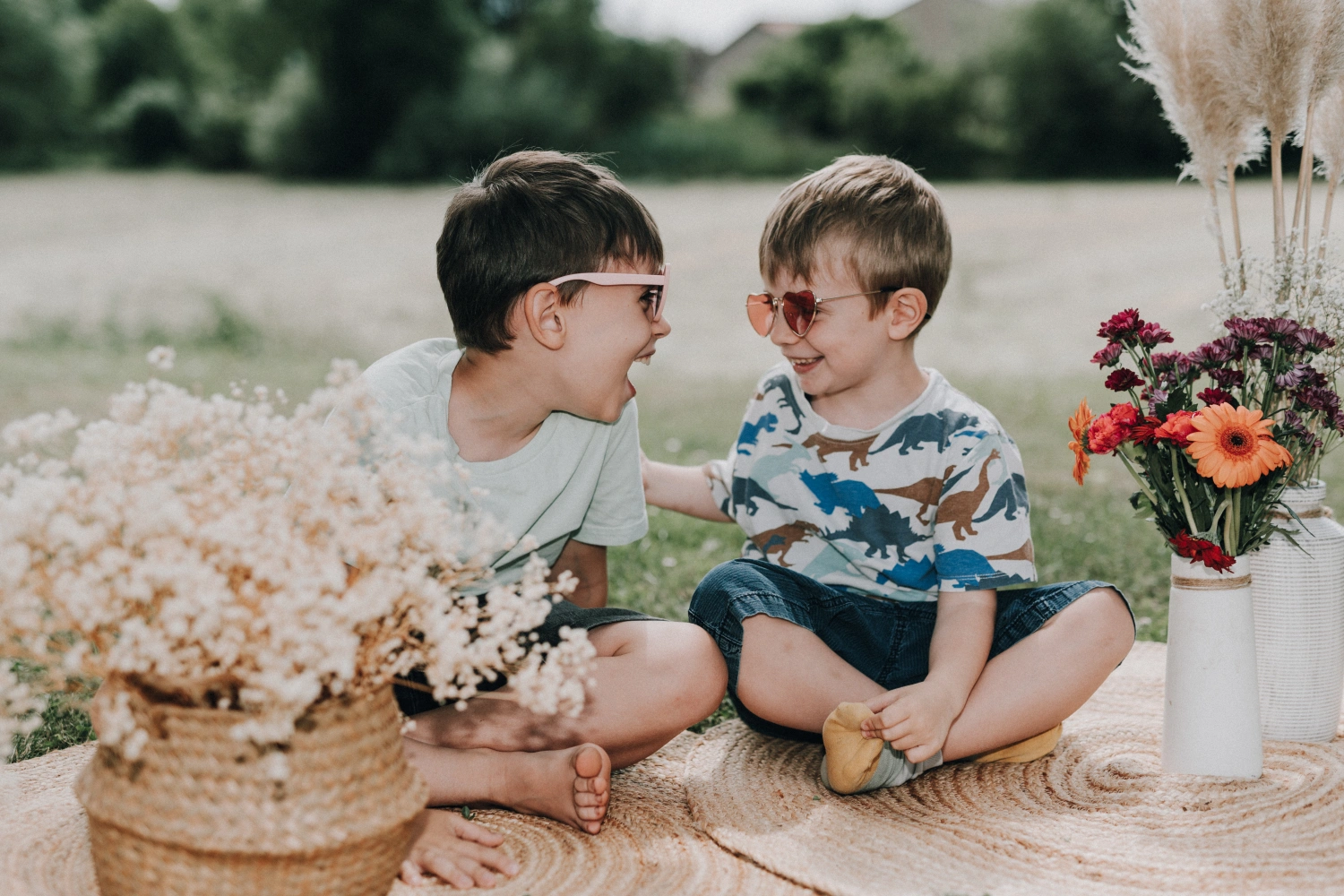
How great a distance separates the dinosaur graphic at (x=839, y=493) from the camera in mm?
2815

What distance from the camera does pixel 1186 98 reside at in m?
3.11

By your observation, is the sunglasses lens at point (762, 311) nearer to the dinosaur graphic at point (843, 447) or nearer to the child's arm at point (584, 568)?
the dinosaur graphic at point (843, 447)

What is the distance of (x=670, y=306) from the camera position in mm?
13438

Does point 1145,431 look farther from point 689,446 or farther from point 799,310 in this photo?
point 689,446

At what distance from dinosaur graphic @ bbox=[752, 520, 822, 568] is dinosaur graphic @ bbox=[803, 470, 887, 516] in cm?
8

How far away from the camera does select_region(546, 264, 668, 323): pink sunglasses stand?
266 cm

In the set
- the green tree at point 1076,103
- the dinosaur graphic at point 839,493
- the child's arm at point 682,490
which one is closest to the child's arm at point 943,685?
the dinosaur graphic at point 839,493

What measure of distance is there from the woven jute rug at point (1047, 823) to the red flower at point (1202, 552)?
0.47m

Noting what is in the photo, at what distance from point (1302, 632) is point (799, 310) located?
1397 millimetres

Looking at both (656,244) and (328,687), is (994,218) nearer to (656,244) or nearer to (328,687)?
(656,244)

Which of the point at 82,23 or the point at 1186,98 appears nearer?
the point at 1186,98

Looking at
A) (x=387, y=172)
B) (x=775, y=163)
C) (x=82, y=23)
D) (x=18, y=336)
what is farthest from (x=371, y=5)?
(x=18, y=336)

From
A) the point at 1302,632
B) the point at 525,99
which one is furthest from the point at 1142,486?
the point at 525,99

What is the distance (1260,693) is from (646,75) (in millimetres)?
29044
